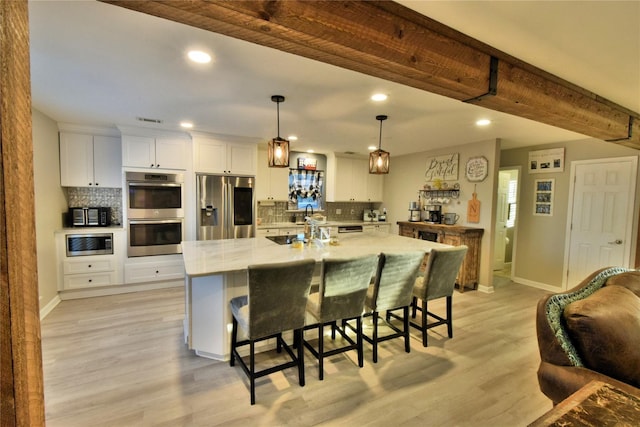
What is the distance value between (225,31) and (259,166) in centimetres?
418

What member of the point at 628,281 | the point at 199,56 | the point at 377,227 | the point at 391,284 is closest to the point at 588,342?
the point at 628,281

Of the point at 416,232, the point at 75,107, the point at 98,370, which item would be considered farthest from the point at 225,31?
the point at 416,232

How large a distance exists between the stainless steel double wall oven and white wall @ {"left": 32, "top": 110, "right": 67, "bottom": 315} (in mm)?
813

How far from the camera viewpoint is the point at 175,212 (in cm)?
429

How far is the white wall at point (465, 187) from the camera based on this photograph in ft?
14.3

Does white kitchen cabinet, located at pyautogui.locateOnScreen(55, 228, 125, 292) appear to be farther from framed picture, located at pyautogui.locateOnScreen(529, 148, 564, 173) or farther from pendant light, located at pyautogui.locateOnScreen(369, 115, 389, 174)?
framed picture, located at pyautogui.locateOnScreen(529, 148, 564, 173)

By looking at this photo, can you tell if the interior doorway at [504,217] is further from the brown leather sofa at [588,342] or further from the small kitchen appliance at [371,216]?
the brown leather sofa at [588,342]

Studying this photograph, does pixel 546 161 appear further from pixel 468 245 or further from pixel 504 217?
pixel 468 245

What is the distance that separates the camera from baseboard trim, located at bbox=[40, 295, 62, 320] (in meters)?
3.30

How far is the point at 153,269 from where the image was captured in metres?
4.23

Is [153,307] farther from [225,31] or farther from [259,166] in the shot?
[225,31]

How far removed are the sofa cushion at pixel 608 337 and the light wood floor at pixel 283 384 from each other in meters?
0.75

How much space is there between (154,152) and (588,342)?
16.0 feet

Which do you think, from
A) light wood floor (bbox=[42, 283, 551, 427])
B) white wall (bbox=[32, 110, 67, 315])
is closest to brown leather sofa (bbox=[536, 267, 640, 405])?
Answer: light wood floor (bbox=[42, 283, 551, 427])
